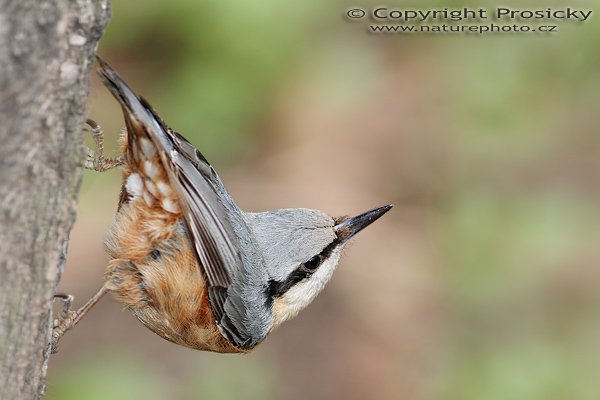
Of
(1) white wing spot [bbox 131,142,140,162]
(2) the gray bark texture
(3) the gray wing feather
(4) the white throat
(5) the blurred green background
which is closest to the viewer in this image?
(2) the gray bark texture

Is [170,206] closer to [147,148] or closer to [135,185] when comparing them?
[135,185]

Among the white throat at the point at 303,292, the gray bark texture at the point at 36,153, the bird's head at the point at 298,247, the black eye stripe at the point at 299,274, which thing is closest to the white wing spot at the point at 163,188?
the bird's head at the point at 298,247

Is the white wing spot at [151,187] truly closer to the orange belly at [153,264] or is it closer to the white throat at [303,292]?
the orange belly at [153,264]

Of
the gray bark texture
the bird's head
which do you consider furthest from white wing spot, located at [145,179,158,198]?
the gray bark texture

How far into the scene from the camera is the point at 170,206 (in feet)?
12.1

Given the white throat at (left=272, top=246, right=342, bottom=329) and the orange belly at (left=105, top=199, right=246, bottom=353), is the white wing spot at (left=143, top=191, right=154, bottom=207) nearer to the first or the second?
the orange belly at (left=105, top=199, right=246, bottom=353)

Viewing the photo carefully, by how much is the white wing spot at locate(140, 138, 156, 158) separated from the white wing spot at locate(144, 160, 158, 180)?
0.11 ft

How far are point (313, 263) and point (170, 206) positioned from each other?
806 mm

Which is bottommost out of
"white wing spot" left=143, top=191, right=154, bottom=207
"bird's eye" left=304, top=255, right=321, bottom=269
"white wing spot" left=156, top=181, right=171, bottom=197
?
"bird's eye" left=304, top=255, right=321, bottom=269

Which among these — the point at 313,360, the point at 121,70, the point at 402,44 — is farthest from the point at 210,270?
the point at 402,44

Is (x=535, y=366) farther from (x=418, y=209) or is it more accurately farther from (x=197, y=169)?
(x=197, y=169)

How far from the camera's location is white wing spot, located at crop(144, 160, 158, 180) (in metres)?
3.58

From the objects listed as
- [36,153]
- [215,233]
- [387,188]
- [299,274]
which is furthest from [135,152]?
[387,188]

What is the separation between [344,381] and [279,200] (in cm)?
182
